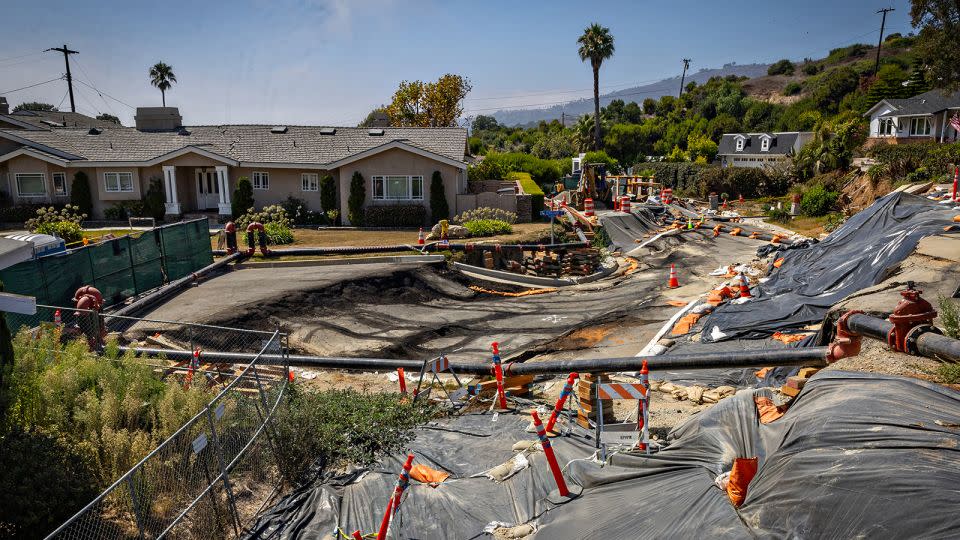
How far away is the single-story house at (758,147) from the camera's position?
6675 centimetres

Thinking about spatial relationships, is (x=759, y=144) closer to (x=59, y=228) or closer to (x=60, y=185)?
(x=60, y=185)

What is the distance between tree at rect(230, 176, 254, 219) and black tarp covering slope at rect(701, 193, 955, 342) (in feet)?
82.3

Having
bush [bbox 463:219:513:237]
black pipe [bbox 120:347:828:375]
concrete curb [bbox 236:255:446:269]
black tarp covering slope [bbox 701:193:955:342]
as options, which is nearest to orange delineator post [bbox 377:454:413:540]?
black pipe [bbox 120:347:828:375]

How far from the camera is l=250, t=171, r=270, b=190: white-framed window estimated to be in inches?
1393

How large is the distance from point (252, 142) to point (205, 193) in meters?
3.76

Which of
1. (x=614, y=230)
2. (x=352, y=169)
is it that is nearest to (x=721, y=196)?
(x=614, y=230)

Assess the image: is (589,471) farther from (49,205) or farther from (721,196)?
(721,196)

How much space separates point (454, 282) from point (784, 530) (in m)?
19.7

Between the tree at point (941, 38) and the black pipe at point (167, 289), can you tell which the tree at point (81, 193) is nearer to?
the black pipe at point (167, 289)

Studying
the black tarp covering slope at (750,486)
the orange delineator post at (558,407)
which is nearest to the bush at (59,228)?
the black tarp covering slope at (750,486)

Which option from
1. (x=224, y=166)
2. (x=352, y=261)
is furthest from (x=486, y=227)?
(x=224, y=166)

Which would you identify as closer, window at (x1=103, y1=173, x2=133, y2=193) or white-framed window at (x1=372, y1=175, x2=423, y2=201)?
white-framed window at (x1=372, y1=175, x2=423, y2=201)

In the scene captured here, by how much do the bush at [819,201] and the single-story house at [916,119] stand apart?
24.3 m

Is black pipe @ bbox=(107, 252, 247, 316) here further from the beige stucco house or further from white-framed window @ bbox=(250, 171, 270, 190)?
white-framed window @ bbox=(250, 171, 270, 190)
